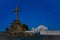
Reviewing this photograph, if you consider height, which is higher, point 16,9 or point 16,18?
point 16,9

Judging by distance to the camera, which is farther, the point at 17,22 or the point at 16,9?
the point at 16,9

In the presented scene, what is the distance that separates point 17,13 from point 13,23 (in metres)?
3.18

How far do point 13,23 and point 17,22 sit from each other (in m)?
0.98

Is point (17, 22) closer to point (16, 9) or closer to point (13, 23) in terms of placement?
point (13, 23)

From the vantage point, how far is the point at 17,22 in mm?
36969

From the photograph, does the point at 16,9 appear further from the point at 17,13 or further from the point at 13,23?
the point at 13,23

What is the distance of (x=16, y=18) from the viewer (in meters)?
37.7

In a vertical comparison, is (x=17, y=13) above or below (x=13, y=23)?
above

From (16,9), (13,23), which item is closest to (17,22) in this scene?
(13,23)

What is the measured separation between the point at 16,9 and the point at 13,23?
4457 mm

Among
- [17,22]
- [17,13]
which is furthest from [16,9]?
[17,22]

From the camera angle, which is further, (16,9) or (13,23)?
(16,9)

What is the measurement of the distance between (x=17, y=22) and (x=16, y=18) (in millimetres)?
1195

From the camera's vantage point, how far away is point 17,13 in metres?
38.6
